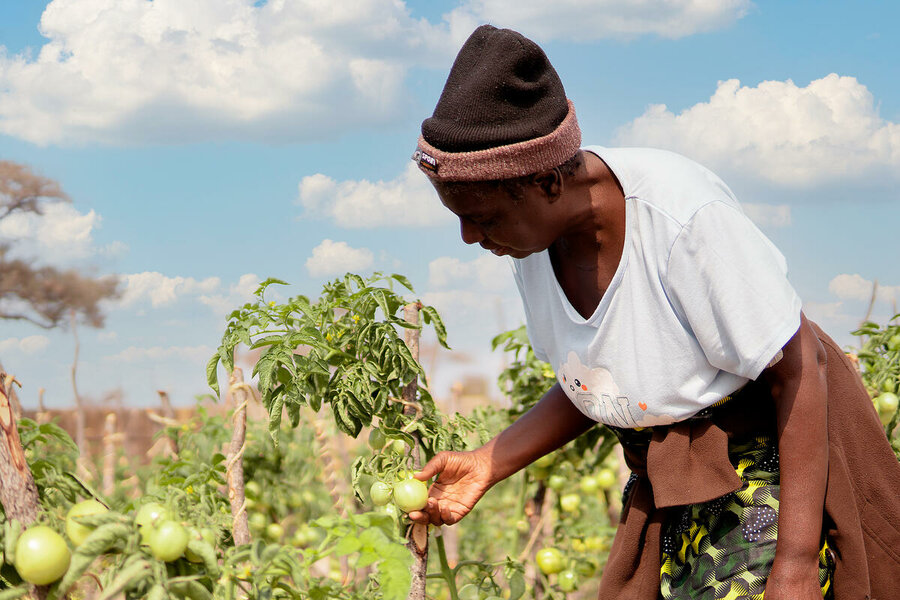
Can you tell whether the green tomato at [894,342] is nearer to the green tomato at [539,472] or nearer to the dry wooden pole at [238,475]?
the green tomato at [539,472]

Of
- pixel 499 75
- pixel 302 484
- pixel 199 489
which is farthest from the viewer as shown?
pixel 302 484

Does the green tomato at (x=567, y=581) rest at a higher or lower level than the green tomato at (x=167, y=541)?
lower

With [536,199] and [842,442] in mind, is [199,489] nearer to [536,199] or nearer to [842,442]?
[536,199]

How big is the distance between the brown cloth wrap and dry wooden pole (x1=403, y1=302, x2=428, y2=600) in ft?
1.37

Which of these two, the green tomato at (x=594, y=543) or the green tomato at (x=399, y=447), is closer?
the green tomato at (x=399, y=447)

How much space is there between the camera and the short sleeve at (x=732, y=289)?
126cm

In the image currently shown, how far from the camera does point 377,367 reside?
1.64 meters

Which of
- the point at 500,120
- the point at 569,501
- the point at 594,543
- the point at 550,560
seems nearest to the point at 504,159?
the point at 500,120

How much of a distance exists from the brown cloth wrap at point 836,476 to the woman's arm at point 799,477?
0.09 metres

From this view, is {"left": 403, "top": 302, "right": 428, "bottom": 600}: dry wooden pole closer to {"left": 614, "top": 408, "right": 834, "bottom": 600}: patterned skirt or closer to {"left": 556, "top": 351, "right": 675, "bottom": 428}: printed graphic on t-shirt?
{"left": 556, "top": 351, "right": 675, "bottom": 428}: printed graphic on t-shirt

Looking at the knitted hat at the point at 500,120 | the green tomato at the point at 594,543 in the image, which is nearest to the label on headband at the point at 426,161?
the knitted hat at the point at 500,120

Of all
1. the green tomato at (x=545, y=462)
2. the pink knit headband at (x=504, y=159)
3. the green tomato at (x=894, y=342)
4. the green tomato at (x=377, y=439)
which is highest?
the pink knit headband at (x=504, y=159)

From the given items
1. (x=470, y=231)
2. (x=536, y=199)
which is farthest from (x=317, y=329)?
(x=536, y=199)

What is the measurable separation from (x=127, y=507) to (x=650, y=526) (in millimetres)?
1032
